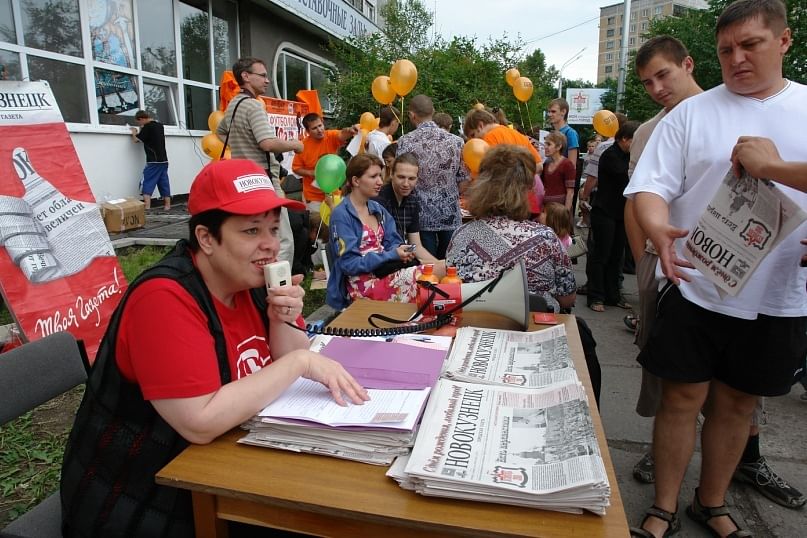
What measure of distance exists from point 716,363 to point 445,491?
148cm

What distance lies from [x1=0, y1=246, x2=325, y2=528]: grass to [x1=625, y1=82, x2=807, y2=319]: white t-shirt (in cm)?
269

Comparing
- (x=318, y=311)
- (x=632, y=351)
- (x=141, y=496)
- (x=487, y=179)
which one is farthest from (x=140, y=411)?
(x=632, y=351)

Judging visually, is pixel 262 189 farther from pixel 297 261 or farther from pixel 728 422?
pixel 297 261

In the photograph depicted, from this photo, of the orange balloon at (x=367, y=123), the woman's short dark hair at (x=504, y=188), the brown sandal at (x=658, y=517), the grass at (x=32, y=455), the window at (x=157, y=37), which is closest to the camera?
the brown sandal at (x=658, y=517)

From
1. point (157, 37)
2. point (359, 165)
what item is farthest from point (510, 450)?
point (157, 37)

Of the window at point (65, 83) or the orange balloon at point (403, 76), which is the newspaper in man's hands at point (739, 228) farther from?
the window at point (65, 83)

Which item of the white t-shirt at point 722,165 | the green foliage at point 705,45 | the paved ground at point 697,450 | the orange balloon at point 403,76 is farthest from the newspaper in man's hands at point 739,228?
the green foliage at point 705,45

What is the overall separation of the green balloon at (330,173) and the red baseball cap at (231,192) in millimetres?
4186

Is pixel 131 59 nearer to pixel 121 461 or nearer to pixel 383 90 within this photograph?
pixel 383 90

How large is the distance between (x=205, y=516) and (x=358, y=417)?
37cm

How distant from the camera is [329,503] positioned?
1.04 meters

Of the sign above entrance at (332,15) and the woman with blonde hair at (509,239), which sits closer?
the woman with blonde hair at (509,239)

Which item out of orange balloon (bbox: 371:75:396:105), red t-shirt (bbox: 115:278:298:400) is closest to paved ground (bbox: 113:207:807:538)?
red t-shirt (bbox: 115:278:298:400)

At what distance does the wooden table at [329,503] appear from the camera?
99 centimetres
